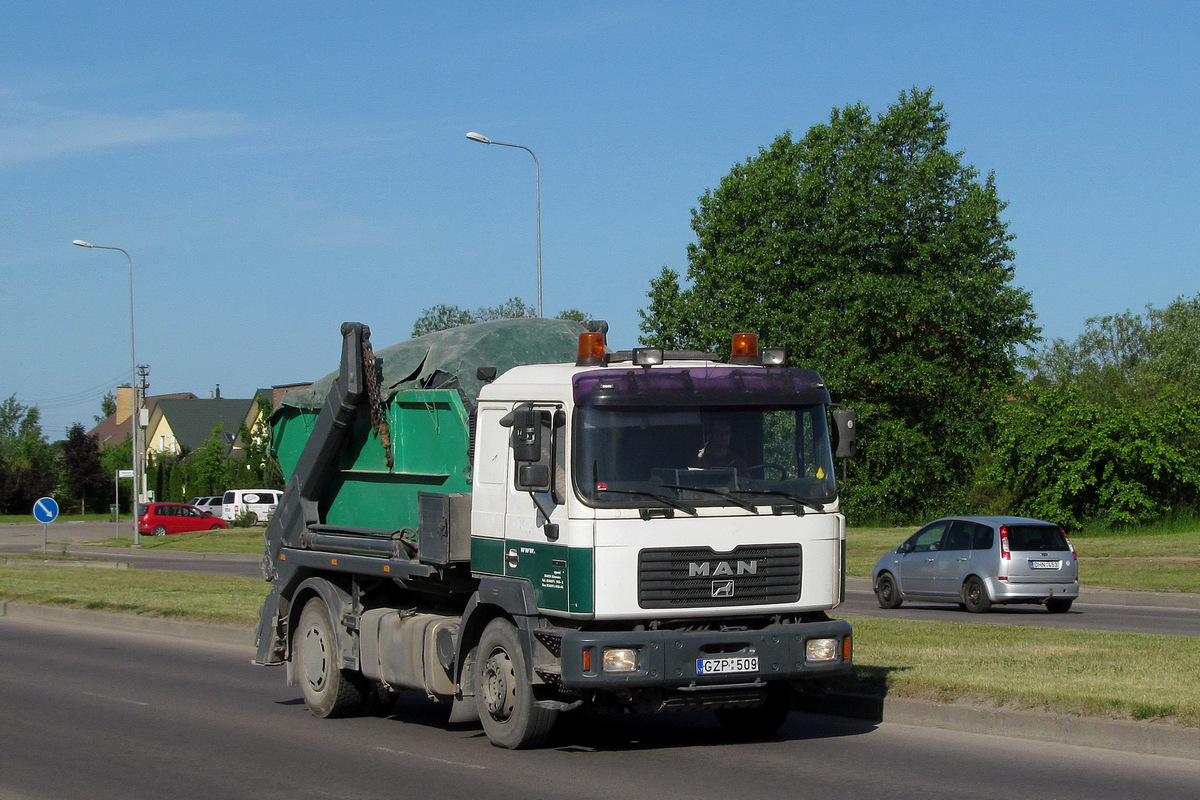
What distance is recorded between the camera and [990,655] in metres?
13.2

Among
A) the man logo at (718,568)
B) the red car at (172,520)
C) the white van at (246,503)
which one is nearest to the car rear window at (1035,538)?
the man logo at (718,568)

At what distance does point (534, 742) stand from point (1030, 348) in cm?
4396

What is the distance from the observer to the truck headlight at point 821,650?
923cm

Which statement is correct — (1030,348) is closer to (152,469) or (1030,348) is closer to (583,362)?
(583,362)

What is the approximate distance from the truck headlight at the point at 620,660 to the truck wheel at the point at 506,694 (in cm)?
73

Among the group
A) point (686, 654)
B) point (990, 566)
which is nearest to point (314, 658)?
point (686, 654)

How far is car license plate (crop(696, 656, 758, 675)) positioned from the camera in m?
8.85

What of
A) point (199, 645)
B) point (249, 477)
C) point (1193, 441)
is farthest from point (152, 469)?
point (199, 645)

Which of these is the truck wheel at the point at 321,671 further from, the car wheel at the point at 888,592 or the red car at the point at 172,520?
the red car at the point at 172,520

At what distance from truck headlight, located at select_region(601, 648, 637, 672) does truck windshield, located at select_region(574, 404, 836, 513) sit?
36.3 inches

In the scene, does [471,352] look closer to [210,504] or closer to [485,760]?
[485,760]

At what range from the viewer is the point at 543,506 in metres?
9.08

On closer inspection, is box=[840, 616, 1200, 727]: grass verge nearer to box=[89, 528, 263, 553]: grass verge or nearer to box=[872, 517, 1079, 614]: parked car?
box=[872, 517, 1079, 614]: parked car

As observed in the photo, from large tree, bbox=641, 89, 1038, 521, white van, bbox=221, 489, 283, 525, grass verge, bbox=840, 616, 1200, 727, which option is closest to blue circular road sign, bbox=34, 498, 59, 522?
large tree, bbox=641, 89, 1038, 521
